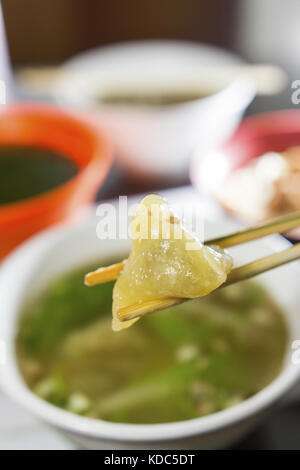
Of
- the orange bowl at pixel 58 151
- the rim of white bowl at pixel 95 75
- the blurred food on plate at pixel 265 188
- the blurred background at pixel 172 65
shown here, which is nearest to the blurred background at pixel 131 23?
the blurred background at pixel 172 65

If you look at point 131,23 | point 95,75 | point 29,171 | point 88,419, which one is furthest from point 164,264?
point 131,23

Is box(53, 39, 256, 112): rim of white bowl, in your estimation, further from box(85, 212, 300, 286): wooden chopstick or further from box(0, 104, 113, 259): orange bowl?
box(85, 212, 300, 286): wooden chopstick

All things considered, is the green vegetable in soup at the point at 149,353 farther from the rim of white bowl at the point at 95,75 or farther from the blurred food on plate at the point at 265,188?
the rim of white bowl at the point at 95,75

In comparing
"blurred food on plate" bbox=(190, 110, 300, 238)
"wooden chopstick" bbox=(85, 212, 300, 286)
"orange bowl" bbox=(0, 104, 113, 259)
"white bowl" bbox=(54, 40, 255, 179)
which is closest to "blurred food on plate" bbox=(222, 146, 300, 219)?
"blurred food on plate" bbox=(190, 110, 300, 238)

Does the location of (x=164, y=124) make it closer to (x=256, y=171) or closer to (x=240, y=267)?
(x=256, y=171)

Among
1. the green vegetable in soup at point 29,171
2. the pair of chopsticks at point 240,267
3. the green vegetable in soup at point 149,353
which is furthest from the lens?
the green vegetable in soup at point 29,171
